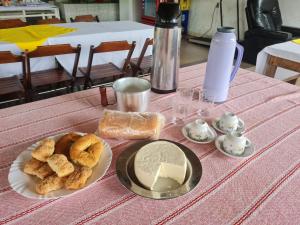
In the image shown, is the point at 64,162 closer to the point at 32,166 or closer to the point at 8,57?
the point at 32,166

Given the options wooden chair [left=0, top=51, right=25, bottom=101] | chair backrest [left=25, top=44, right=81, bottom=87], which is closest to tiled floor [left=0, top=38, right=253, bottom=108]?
chair backrest [left=25, top=44, right=81, bottom=87]

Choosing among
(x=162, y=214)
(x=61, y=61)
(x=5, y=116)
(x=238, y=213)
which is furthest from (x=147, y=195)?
(x=61, y=61)

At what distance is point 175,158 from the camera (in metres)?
0.49

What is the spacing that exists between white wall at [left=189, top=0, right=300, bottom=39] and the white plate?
337 cm

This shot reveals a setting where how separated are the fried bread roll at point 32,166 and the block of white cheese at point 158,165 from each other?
19 cm

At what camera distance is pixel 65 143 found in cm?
52

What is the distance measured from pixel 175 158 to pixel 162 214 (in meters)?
0.11

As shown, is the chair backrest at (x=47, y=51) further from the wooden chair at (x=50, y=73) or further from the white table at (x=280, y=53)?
the white table at (x=280, y=53)

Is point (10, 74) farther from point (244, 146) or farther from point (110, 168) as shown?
point (244, 146)

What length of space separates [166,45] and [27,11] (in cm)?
297

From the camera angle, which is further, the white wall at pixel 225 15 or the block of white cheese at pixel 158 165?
the white wall at pixel 225 15

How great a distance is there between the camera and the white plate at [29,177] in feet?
1.41

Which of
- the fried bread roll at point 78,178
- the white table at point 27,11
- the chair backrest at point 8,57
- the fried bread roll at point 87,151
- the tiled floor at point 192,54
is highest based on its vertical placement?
the white table at point 27,11

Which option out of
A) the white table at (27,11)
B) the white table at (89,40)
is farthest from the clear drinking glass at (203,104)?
the white table at (27,11)
